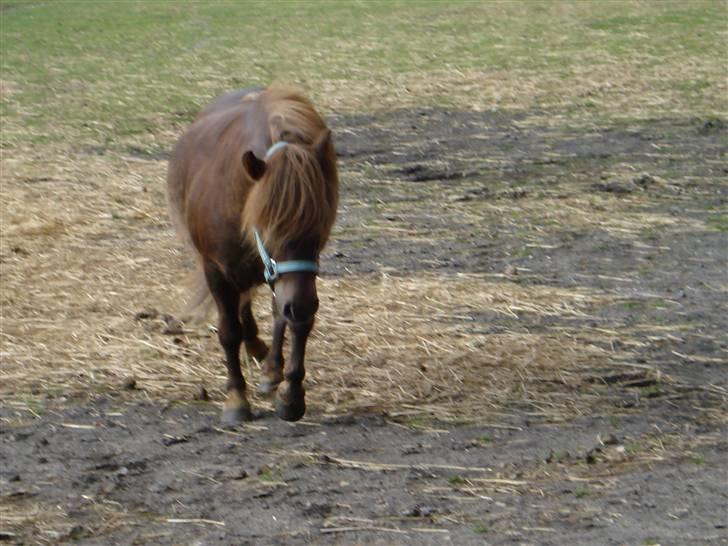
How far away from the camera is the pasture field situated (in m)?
4.50

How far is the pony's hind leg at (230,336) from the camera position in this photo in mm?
5457

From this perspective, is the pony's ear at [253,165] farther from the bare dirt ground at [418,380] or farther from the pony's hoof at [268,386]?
the pony's hoof at [268,386]

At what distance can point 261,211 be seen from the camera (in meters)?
4.80

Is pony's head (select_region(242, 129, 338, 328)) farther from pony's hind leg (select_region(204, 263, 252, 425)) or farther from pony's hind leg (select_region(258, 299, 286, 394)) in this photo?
pony's hind leg (select_region(258, 299, 286, 394))

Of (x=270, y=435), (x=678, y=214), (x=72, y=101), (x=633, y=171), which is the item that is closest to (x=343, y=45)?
(x=72, y=101)

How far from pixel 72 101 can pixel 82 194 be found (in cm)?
492

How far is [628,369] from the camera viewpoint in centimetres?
601

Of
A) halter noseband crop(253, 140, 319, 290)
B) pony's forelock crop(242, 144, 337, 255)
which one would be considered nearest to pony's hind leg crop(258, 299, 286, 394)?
halter noseband crop(253, 140, 319, 290)

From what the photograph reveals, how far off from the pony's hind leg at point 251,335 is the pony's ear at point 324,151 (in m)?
1.24

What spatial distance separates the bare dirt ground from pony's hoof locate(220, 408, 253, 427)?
0.08 m

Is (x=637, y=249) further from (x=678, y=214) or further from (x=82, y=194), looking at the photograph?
(x=82, y=194)

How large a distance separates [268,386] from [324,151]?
4.28ft

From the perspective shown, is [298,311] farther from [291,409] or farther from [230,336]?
[230,336]

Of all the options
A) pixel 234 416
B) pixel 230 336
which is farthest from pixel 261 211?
pixel 234 416
